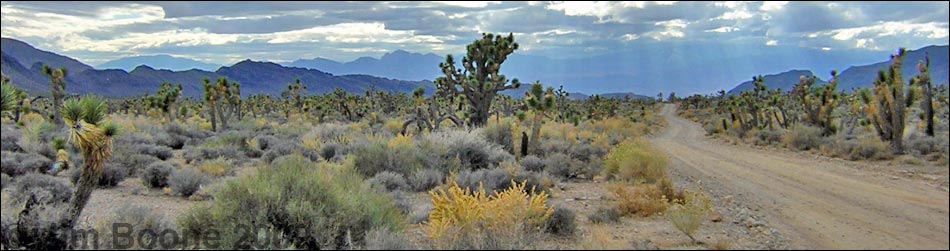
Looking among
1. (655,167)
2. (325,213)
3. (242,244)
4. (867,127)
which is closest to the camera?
(242,244)

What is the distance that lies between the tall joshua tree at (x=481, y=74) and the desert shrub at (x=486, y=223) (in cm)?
1829

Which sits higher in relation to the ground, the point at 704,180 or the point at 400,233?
the point at 400,233

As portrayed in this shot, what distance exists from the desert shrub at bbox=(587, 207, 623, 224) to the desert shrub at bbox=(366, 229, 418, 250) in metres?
3.42

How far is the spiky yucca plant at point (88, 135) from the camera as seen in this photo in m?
8.15

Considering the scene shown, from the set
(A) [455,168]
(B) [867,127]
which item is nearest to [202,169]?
(A) [455,168]

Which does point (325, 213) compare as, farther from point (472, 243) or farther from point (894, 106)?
point (894, 106)

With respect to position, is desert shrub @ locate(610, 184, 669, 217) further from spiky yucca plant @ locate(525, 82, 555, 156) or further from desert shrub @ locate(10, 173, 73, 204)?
spiky yucca plant @ locate(525, 82, 555, 156)

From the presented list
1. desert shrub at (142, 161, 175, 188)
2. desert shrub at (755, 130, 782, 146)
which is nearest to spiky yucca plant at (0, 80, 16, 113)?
desert shrub at (142, 161, 175, 188)

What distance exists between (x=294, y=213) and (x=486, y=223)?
7.55ft

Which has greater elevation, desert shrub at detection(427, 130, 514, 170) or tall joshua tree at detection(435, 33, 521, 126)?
tall joshua tree at detection(435, 33, 521, 126)

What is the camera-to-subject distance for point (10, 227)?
26.4 ft

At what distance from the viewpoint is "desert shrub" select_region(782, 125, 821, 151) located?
Answer: 2441 centimetres

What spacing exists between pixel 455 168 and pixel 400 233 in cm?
763

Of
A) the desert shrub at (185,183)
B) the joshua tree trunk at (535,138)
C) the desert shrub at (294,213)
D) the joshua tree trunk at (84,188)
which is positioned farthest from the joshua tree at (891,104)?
the joshua tree trunk at (84,188)
